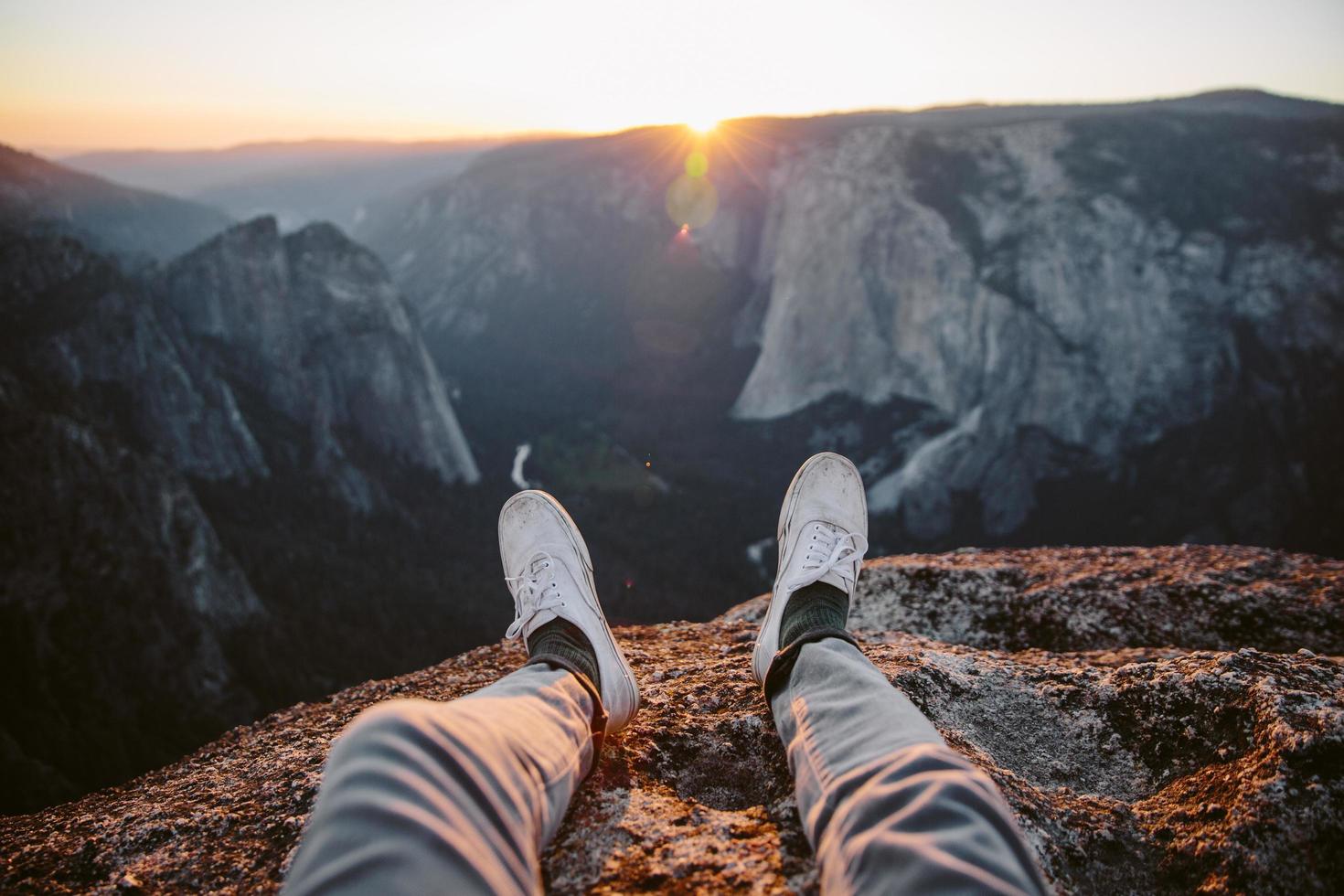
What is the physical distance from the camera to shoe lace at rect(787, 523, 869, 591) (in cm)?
309

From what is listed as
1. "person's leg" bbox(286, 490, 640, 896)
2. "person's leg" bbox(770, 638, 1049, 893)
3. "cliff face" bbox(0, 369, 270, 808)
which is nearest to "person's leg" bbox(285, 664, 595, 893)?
"person's leg" bbox(286, 490, 640, 896)

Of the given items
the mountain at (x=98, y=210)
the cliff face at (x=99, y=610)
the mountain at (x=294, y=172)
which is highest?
the mountain at (x=294, y=172)

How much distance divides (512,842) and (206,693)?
30311mm

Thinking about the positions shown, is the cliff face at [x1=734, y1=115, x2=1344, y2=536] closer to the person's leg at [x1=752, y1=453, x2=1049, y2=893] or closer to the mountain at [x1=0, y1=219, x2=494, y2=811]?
the mountain at [x1=0, y1=219, x2=494, y2=811]

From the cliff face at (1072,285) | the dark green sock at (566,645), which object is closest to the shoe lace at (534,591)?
the dark green sock at (566,645)

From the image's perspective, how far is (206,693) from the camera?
78.7 feet

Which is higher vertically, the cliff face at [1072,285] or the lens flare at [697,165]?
the lens flare at [697,165]

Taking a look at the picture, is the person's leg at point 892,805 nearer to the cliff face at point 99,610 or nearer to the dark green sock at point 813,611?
the dark green sock at point 813,611

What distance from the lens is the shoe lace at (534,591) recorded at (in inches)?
121

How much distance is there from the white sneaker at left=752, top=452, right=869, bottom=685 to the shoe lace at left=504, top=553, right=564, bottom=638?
1066 mm

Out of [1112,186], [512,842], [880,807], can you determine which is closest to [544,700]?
[512,842]

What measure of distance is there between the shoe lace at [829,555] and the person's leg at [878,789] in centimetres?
49

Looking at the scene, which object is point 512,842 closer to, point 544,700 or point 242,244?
point 544,700

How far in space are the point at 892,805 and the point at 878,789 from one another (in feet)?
0.17
